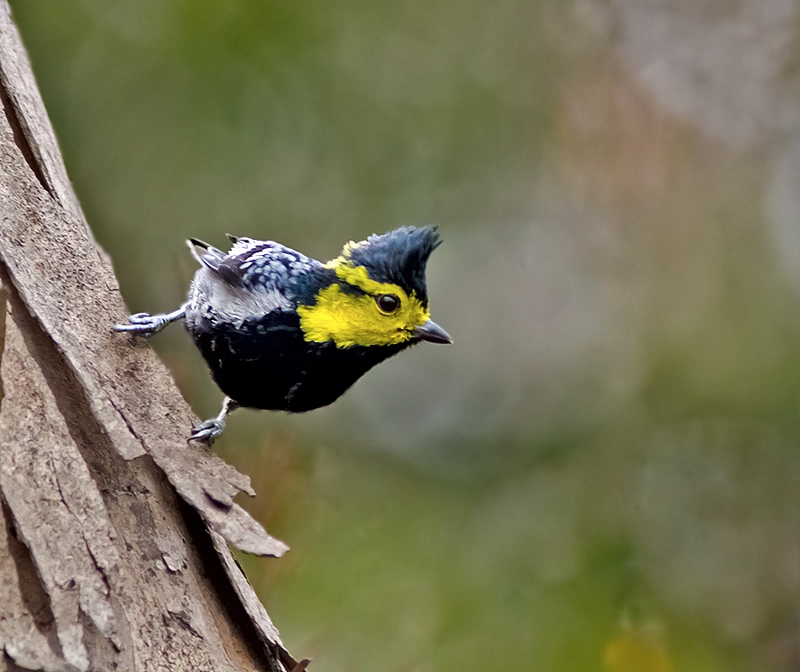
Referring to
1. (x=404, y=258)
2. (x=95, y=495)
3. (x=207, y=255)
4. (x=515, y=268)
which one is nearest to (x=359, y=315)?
(x=404, y=258)

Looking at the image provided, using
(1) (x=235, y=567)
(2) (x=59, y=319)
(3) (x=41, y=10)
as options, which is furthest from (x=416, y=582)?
(3) (x=41, y=10)

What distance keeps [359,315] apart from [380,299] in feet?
0.23

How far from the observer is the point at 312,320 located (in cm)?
224

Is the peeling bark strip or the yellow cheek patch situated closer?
the peeling bark strip

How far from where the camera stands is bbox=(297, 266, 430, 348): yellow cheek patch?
2.24 meters

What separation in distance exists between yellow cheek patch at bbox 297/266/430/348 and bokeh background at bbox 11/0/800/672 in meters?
1.49

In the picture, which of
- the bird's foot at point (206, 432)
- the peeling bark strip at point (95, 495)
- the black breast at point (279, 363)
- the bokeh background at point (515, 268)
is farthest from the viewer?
the bokeh background at point (515, 268)

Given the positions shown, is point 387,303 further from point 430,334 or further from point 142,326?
point 142,326

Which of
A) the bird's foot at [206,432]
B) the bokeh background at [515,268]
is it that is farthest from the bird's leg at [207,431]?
the bokeh background at [515,268]

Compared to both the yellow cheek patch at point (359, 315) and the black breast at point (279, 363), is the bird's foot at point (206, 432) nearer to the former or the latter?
the black breast at point (279, 363)

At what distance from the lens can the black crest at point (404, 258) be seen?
7.34 feet

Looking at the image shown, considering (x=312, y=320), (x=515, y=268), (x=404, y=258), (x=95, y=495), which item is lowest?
(x=515, y=268)

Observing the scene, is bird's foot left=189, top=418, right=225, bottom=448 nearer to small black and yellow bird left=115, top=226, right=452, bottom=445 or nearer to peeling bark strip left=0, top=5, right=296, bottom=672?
peeling bark strip left=0, top=5, right=296, bottom=672

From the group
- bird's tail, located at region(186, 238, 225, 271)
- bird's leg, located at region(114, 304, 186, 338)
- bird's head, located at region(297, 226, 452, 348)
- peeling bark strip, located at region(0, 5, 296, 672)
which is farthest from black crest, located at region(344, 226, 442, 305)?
peeling bark strip, located at region(0, 5, 296, 672)
